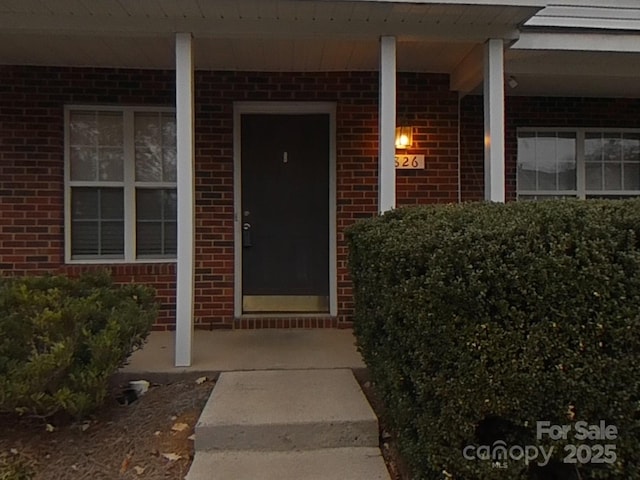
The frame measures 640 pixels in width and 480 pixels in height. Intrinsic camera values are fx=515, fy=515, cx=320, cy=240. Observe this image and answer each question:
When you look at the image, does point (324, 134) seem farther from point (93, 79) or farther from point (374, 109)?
point (93, 79)

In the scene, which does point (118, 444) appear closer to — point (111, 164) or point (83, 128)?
point (111, 164)

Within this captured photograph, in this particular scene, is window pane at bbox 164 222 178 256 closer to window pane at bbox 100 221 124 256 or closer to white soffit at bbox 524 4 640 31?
window pane at bbox 100 221 124 256

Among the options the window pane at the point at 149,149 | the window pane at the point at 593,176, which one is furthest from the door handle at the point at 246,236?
the window pane at the point at 593,176

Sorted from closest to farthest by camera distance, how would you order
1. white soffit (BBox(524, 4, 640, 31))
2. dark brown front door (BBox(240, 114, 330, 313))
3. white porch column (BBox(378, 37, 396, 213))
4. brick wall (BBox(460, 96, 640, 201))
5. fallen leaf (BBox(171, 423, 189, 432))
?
fallen leaf (BBox(171, 423, 189, 432)) < white porch column (BBox(378, 37, 396, 213)) < white soffit (BBox(524, 4, 640, 31)) < dark brown front door (BBox(240, 114, 330, 313)) < brick wall (BBox(460, 96, 640, 201))

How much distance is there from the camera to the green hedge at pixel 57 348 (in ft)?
9.41

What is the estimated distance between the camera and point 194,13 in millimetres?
3811

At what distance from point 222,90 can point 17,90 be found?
77.7 inches

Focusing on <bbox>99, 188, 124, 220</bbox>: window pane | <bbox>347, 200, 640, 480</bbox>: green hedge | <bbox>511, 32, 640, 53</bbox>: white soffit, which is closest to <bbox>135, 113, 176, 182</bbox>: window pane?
<bbox>99, 188, 124, 220</bbox>: window pane

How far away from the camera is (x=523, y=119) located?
567cm

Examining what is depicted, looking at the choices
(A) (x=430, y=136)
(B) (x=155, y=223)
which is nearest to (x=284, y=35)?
(A) (x=430, y=136)

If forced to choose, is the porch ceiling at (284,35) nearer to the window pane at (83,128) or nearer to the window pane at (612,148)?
the window pane at (83,128)

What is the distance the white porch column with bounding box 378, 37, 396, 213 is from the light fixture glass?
1.23 meters

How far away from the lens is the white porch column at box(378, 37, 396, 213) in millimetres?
4039

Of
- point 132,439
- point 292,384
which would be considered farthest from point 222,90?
point 132,439
